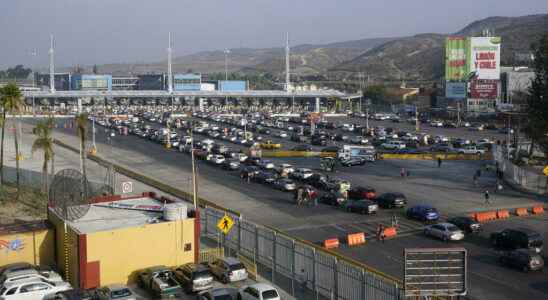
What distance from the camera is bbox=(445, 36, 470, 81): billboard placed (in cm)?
9575

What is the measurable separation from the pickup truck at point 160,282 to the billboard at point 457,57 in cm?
8391

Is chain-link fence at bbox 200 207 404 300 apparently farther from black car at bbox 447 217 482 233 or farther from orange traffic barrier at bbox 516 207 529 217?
orange traffic barrier at bbox 516 207 529 217

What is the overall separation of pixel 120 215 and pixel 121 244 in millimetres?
3256

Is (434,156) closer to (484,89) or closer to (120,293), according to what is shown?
(120,293)

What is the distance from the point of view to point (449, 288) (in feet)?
44.6

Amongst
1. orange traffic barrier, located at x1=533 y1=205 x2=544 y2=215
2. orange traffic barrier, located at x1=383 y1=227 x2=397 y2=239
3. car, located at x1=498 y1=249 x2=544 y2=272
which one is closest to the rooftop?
orange traffic barrier, located at x1=383 y1=227 x2=397 y2=239

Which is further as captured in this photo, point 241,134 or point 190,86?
point 190,86

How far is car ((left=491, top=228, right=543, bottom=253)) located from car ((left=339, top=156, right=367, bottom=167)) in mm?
24756

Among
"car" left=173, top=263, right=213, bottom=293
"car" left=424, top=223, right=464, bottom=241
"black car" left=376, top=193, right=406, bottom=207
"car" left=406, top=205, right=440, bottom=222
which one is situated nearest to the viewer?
"car" left=173, top=263, right=213, bottom=293

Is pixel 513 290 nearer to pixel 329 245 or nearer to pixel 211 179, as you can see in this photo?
pixel 329 245

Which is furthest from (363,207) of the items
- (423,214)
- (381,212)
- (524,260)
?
(524,260)

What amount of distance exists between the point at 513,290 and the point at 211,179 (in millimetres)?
28019

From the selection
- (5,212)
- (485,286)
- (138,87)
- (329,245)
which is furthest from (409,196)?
(138,87)

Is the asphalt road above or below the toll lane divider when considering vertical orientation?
below
